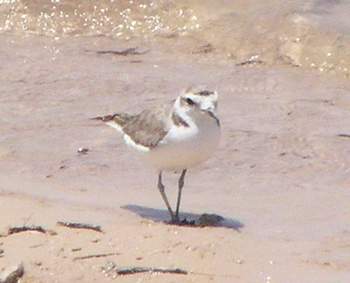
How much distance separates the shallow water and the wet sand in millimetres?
241

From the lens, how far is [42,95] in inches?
512

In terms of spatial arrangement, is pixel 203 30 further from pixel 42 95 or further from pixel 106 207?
pixel 106 207

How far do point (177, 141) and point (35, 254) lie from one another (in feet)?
4.71

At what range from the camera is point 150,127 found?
10.1 m

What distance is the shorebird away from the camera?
379 inches

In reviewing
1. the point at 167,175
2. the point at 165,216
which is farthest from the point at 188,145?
the point at 167,175

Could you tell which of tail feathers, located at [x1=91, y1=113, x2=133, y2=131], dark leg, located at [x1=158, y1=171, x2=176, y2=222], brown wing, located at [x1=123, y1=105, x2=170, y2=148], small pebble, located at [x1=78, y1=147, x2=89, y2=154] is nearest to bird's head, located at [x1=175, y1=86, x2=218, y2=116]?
brown wing, located at [x1=123, y1=105, x2=170, y2=148]

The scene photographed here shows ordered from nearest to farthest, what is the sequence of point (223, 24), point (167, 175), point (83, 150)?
point (167, 175)
point (83, 150)
point (223, 24)

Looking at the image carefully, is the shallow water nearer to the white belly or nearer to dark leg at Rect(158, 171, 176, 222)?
dark leg at Rect(158, 171, 176, 222)

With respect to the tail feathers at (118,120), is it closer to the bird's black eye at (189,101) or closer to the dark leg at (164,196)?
the dark leg at (164,196)

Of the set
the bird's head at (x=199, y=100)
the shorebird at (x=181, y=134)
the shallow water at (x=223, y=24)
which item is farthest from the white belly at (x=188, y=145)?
the shallow water at (x=223, y=24)

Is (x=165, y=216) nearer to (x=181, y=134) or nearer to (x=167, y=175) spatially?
(x=181, y=134)

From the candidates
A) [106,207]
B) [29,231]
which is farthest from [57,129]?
[29,231]

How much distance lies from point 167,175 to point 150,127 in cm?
118
